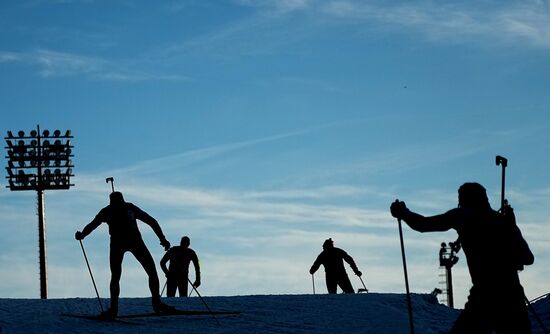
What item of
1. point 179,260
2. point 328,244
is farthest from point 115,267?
point 328,244

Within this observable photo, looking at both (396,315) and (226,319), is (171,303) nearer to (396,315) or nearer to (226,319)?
(226,319)

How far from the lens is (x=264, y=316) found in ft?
54.4

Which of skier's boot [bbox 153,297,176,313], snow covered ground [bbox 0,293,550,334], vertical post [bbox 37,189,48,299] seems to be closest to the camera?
snow covered ground [bbox 0,293,550,334]

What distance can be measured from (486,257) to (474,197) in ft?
1.63

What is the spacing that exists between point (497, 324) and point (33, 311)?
9.97 m

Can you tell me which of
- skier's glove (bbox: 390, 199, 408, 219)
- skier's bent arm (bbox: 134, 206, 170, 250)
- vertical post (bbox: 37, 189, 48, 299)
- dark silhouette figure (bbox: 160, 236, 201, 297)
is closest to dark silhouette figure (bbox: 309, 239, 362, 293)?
dark silhouette figure (bbox: 160, 236, 201, 297)

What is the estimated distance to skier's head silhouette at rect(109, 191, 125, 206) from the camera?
15.0 metres

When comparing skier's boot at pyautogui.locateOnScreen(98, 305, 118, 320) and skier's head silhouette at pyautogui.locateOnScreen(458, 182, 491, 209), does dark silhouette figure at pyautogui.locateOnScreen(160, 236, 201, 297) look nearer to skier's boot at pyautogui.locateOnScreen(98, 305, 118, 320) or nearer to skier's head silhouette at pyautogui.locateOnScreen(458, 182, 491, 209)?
skier's boot at pyautogui.locateOnScreen(98, 305, 118, 320)

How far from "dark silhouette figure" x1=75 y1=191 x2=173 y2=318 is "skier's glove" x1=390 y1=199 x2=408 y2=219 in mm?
6585

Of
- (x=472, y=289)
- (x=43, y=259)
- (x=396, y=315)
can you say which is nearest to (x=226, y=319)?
(x=396, y=315)

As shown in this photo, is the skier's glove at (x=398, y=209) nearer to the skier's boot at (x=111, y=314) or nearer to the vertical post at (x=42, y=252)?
the skier's boot at (x=111, y=314)

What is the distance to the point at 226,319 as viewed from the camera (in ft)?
52.9

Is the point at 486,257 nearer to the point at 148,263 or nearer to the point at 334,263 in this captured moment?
the point at 148,263

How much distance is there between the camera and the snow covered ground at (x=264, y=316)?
1511 centimetres
